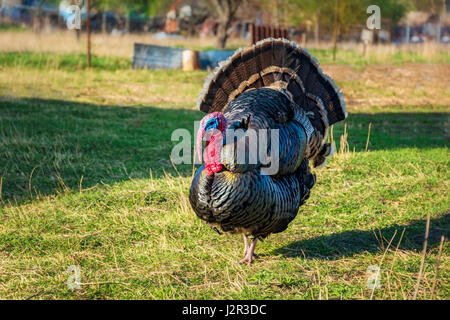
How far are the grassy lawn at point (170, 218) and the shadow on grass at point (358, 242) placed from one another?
16mm

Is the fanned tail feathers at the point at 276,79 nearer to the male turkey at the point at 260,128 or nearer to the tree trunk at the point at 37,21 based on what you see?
the male turkey at the point at 260,128

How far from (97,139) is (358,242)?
17.4ft

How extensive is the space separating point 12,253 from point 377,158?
513cm

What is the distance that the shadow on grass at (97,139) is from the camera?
694cm

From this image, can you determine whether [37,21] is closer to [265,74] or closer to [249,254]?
[265,74]

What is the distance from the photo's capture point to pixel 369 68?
16719 mm

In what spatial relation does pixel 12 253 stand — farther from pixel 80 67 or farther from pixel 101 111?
Answer: pixel 80 67

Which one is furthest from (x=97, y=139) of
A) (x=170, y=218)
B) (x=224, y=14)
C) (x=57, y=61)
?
(x=224, y=14)

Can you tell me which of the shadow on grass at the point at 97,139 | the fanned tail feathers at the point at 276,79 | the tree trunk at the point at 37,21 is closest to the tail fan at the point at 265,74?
the fanned tail feathers at the point at 276,79

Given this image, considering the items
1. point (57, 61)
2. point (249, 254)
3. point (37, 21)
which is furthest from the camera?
point (37, 21)

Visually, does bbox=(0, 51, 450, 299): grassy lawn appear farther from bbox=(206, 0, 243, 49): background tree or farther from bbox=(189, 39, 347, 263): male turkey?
bbox=(206, 0, 243, 49): background tree

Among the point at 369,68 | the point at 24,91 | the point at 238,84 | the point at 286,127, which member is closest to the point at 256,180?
the point at 286,127

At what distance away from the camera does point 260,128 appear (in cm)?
420

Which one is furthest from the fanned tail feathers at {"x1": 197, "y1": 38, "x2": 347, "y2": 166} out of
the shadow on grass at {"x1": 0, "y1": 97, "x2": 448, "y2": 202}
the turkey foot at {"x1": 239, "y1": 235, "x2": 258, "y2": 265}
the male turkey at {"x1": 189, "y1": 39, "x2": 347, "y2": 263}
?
the shadow on grass at {"x1": 0, "y1": 97, "x2": 448, "y2": 202}
